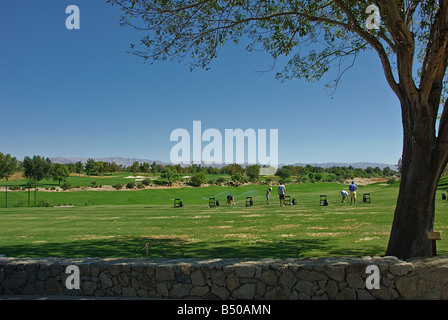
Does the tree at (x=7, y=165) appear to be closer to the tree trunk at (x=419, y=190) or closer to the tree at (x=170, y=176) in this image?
the tree at (x=170, y=176)

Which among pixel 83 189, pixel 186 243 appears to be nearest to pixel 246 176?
pixel 83 189

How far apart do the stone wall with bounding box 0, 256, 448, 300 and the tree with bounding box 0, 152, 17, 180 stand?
71.5 meters

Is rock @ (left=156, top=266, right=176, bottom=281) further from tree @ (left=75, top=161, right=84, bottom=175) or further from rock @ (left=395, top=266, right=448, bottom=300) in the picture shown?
tree @ (left=75, top=161, right=84, bottom=175)

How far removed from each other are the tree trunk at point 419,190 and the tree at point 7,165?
7618 cm

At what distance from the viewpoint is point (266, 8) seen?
40.1 feet

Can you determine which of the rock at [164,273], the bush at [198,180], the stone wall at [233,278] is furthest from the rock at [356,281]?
the bush at [198,180]

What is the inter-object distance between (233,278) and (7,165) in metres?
75.8

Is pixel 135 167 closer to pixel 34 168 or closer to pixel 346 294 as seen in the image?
pixel 34 168

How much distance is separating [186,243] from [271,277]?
21.6 feet

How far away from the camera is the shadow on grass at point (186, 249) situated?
10.7m

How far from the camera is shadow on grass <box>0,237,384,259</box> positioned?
10.7 metres

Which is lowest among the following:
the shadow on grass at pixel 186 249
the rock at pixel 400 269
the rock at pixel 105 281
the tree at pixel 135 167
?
the shadow on grass at pixel 186 249

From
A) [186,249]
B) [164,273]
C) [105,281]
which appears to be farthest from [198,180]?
[164,273]
